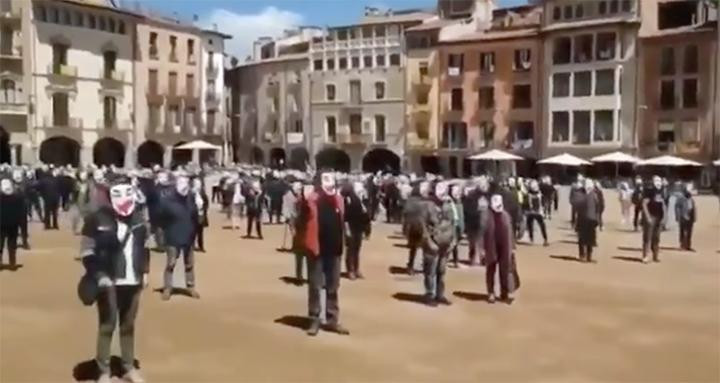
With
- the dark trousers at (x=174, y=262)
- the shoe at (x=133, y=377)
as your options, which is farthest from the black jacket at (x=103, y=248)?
the dark trousers at (x=174, y=262)

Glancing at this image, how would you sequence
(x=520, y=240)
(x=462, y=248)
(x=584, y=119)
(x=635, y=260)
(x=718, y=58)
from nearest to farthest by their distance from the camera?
1. (x=635, y=260)
2. (x=462, y=248)
3. (x=520, y=240)
4. (x=718, y=58)
5. (x=584, y=119)

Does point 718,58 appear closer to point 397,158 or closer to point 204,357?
point 397,158

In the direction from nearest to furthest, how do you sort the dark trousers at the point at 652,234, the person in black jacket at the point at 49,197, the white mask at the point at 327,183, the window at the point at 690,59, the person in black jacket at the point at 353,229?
1. the white mask at the point at 327,183
2. the person in black jacket at the point at 353,229
3. the dark trousers at the point at 652,234
4. the person in black jacket at the point at 49,197
5. the window at the point at 690,59

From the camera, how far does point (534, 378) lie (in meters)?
7.66

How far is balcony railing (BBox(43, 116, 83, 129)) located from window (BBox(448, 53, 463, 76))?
18.0m

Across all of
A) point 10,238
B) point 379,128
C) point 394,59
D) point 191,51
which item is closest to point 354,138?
point 379,128

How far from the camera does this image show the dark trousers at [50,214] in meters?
21.4

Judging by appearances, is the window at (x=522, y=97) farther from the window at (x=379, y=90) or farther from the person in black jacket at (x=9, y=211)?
the person in black jacket at (x=9, y=211)

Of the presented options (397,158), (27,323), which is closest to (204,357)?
Answer: (27,323)

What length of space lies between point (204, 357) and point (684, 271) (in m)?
8.87

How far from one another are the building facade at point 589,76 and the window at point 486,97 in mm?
2935

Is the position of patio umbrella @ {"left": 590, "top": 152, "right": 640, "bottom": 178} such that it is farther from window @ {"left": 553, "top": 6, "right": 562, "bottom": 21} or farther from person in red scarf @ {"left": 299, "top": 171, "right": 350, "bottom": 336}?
person in red scarf @ {"left": 299, "top": 171, "right": 350, "bottom": 336}

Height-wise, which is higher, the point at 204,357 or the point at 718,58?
the point at 718,58

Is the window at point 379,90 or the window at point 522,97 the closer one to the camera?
the window at point 522,97
